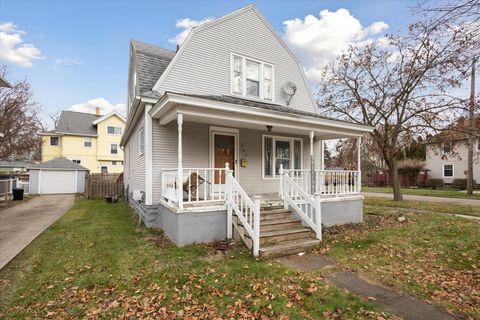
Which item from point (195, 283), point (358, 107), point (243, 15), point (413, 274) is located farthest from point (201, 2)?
point (413, 274)

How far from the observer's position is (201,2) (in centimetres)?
1140

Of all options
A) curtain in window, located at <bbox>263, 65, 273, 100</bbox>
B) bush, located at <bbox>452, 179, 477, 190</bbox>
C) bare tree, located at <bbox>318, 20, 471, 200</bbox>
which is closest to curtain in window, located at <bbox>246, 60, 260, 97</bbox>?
curtain in window, located at <bbox>263, 65, 273, 100</bbox>

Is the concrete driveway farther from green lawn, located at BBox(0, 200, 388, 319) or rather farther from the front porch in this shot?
the front porch

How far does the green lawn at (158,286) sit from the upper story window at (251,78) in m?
6.19

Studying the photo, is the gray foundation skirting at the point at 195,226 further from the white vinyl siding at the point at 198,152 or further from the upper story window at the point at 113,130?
the upper story window at the point at 113,130

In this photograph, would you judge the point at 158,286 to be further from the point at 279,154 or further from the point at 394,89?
the point at 394,89

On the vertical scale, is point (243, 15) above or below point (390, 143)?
above

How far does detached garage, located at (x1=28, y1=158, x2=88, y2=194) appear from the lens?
69.7ft

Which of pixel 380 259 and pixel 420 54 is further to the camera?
pixel 420 54

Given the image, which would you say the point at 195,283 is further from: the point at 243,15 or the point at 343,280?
the point at 243,15

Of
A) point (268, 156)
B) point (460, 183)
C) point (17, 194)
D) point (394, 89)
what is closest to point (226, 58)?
point (268, 156)

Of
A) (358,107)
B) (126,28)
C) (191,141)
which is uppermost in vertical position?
(126,28)

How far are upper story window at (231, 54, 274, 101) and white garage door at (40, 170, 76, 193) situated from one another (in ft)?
62.9

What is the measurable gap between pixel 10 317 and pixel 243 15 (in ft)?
35.1
